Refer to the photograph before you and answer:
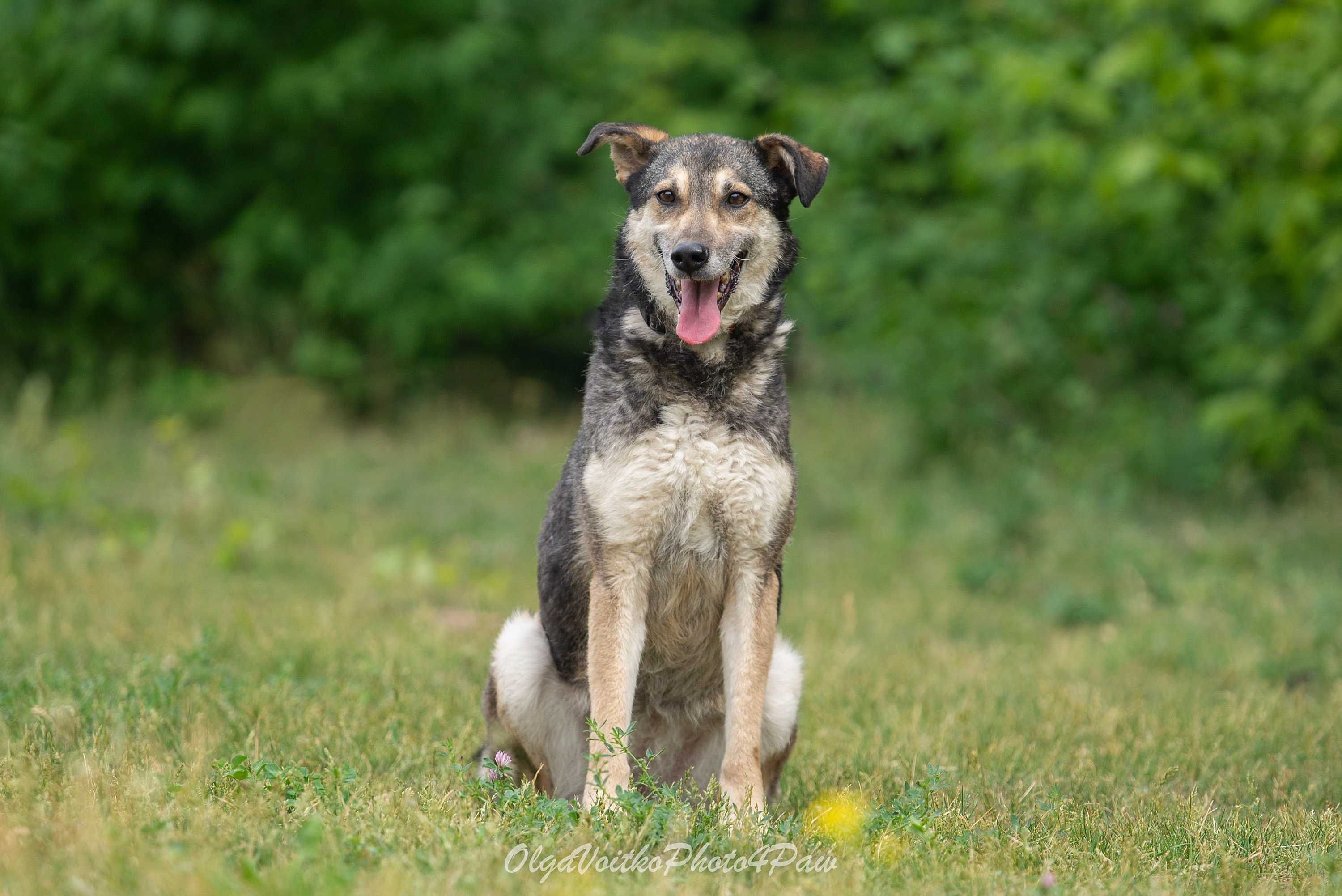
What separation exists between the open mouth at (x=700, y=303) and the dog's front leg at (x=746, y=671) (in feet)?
2.59

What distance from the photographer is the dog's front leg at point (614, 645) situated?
4098mm

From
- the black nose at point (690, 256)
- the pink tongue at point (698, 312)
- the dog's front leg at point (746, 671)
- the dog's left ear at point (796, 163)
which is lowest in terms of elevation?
the dog's front leg at point (746, 671)

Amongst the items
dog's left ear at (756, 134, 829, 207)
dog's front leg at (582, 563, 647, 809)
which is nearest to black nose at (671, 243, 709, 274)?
dog's left ear at (756, 134, 829, 207)

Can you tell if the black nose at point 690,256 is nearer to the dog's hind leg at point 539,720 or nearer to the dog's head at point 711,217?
the dog's head at point 711,217

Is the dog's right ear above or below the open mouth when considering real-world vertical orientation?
above

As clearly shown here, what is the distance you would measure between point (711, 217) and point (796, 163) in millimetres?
363

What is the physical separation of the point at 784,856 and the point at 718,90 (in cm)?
1291

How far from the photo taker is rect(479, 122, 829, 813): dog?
4.11 meters

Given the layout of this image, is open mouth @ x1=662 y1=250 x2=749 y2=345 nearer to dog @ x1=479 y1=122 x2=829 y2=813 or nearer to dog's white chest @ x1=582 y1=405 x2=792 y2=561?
dog @ x1=479 y1=122 x2=829 y2=813

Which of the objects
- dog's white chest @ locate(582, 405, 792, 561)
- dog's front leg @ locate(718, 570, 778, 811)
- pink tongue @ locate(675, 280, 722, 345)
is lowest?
dog's front leg @ locate(718, 570, 778, 811)

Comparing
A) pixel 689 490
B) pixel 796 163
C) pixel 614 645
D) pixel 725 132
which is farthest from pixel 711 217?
pixel 725 132

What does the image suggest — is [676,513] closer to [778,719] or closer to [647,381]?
[647,381]

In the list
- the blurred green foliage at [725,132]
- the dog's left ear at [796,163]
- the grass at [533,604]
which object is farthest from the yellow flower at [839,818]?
the blurred green foliage at [725,132]

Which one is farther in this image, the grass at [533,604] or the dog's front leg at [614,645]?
the dog's front leg at [614,645]
